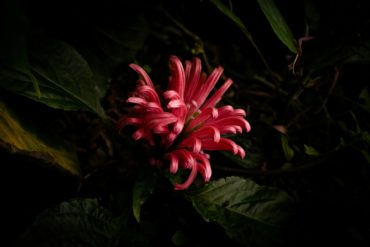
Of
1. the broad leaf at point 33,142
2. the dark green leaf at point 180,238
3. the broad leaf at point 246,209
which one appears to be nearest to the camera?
the broad leaf at point 33,142

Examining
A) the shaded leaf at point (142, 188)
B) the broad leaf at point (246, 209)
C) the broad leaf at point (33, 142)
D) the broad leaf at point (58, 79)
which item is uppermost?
the broad leaf at point (58, 79)

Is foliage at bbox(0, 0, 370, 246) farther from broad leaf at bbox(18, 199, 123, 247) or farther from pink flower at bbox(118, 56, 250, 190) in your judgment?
pink flower at bbox(118, 56, 250, 190)

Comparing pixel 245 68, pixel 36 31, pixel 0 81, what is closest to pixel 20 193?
pixel 0 81

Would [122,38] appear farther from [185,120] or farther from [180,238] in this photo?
[180,238]

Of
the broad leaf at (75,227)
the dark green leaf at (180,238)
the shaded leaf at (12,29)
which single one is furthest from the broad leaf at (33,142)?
the dark green leaf at (180,238)

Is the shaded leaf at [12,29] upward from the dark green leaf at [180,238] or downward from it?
upward

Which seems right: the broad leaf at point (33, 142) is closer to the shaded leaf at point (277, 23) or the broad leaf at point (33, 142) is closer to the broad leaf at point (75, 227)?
the broad leaf at point (75, 227)
